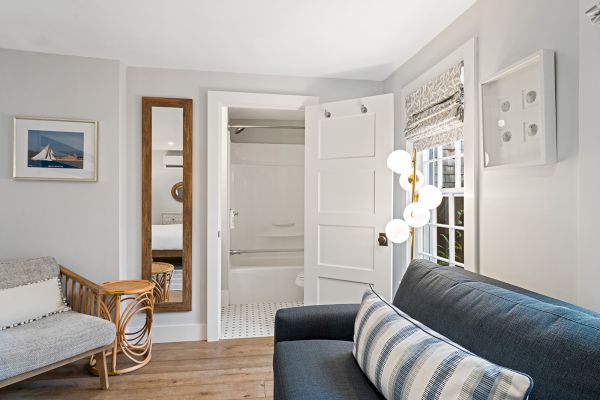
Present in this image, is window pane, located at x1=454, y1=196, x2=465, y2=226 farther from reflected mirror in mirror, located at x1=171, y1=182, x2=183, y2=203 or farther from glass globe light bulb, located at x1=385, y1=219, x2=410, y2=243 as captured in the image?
reflected mirror in mirror, located at x1=171, y1=182, x2=183, y2=203

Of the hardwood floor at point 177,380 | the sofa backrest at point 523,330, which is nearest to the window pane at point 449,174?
the sofa backrest at point 523,330

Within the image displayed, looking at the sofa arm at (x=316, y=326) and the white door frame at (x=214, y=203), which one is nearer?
the sofa arm at (x=316, y=326)

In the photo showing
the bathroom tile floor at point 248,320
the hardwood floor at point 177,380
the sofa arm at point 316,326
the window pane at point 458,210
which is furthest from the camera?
the bathroom tile floor at point 248,320

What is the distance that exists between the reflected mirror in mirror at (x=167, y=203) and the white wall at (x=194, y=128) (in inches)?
4.8

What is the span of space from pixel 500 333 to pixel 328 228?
2042 millimetres

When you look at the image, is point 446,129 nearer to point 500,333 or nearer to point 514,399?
point 500,333

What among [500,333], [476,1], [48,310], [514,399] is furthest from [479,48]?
[48,310]

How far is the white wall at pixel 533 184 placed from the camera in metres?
1.44

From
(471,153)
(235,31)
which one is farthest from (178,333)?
(471,153)

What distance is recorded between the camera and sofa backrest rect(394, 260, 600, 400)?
0.90 metres

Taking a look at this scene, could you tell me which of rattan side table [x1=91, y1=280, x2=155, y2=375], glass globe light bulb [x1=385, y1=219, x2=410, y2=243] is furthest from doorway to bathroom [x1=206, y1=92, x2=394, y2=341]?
rattan side table [x1=91, y1=280, x2=155, y2=375]

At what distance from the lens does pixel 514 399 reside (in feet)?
2.73

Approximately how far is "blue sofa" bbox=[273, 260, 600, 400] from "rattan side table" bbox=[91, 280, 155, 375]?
4.29 feet

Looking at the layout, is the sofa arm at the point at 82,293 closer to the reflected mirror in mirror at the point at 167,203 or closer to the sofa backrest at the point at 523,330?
the reflected mirror in mirror at the point at 167,203
